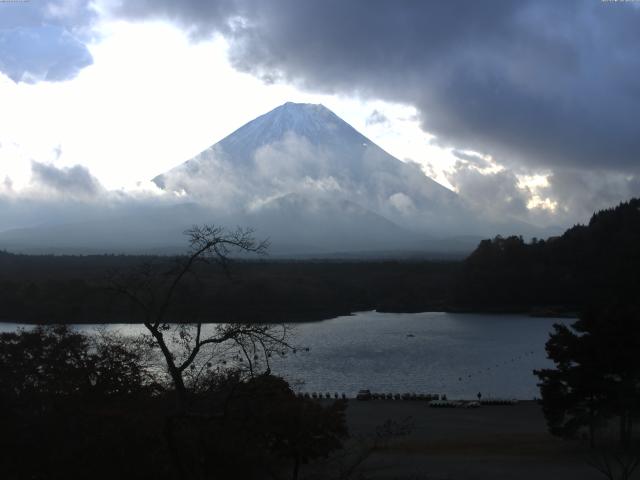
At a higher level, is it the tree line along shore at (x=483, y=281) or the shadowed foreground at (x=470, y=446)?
the tree line along shore at (x=483, y=281)

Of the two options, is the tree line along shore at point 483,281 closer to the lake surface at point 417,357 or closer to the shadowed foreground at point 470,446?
the lake surface at point 417,357

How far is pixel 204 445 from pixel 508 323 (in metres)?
37.0

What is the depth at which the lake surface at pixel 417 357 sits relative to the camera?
797 inches

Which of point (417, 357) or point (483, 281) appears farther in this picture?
point (483, 281)

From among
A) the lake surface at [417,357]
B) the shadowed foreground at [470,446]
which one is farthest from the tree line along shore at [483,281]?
the shadowed foreground at [470,446]

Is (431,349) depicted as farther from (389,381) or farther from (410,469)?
(410,469)

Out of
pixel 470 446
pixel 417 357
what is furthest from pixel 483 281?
pixel 470 446

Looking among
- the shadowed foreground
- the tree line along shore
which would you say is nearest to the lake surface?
the shadowed foreground

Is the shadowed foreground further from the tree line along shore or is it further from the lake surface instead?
the tree line along shore

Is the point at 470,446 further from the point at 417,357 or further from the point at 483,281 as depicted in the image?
the point at 483,281

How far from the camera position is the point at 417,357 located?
84.9 feet

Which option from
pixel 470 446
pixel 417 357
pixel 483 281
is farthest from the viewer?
pixel 483 281

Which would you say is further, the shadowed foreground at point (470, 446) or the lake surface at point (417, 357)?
the lake surface at point (417, 357)

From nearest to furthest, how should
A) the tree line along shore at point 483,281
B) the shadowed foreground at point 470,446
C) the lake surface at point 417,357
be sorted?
the shadowed foreground at point 470,446 < the lake surface at point 417,357 < the tree line along shore at point 483,281
